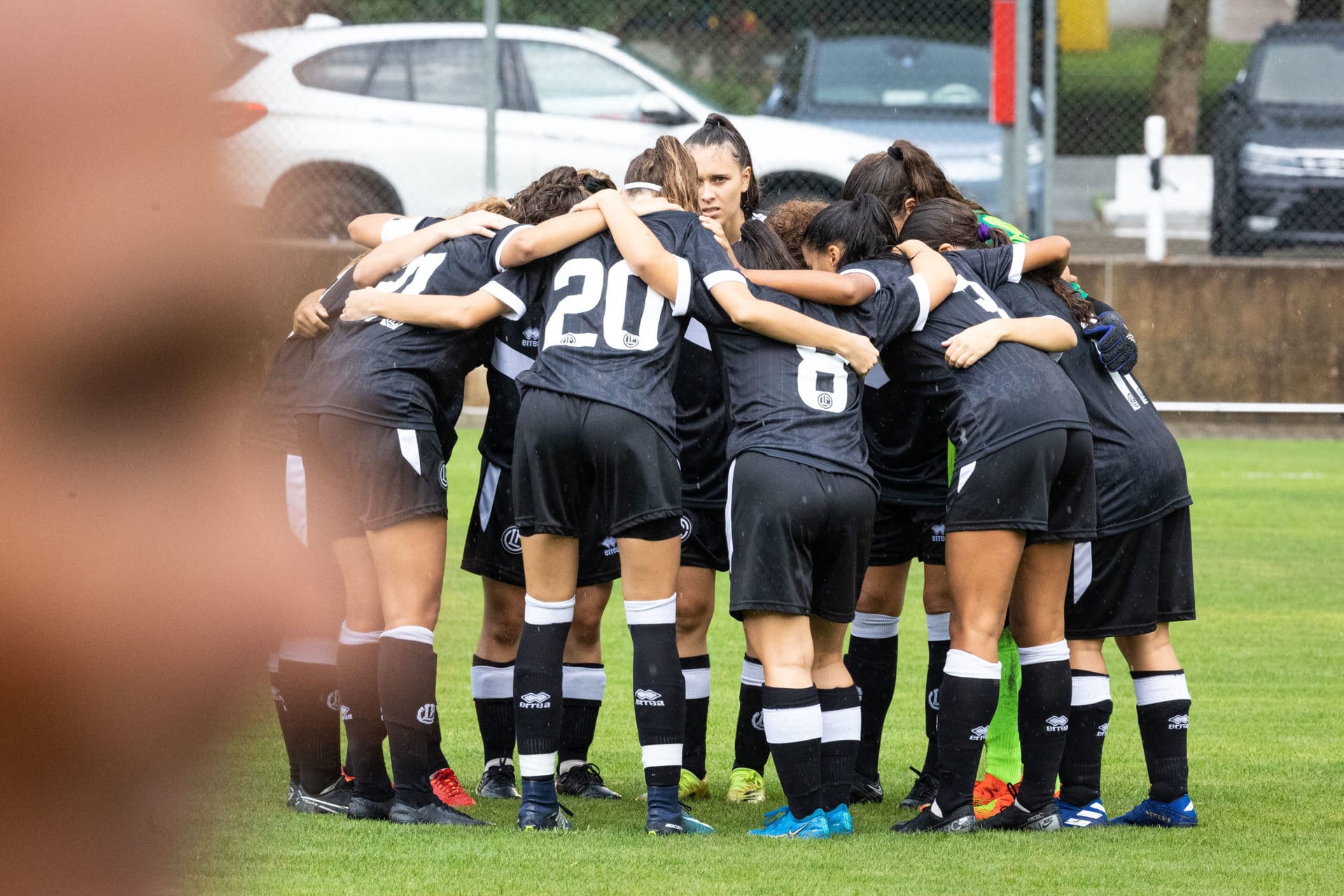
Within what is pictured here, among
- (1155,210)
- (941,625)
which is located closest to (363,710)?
(941,625)

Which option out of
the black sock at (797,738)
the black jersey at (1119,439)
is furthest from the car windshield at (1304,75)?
the black sock at (797,738)

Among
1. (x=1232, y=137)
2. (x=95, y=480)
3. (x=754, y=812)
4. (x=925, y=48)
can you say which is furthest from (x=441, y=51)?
(x=95, y=480)

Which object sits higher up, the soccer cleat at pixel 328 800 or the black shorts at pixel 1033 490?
the black shorts at pixel 1033 490

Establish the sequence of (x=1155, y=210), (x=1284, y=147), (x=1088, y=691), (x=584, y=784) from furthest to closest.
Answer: (x=1284, y=147) < (x=1155, y=210) < (x=584, y=784) < (x=1088, y=691)

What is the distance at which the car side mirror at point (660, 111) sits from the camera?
11867mm

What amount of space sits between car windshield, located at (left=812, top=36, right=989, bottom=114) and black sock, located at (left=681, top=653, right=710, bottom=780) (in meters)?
9.32

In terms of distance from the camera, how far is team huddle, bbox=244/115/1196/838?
376 centimetres

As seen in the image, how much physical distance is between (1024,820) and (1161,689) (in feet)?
1.64

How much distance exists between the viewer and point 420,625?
3.82 meters

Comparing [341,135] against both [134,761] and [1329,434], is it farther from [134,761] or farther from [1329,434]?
[1329,434]

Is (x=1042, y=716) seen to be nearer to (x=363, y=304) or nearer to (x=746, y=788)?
(x=746, y=788)

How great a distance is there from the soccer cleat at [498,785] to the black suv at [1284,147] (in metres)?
10.1

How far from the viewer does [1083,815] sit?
4008mm

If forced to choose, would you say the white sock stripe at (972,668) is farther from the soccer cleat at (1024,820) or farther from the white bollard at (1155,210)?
the white bollard at (1155,210)
